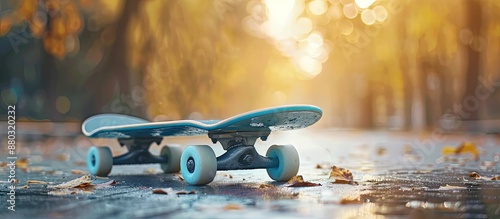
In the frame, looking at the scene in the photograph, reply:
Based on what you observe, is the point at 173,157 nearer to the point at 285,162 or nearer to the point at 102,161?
the point at 102,161

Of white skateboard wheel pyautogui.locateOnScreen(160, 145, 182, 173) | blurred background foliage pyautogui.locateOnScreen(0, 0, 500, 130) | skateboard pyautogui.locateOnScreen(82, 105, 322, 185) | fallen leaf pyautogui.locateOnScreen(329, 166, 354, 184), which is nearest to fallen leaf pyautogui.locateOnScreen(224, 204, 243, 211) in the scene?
skateboard pyautogui.locateOnScreen(82, 105, 322, 185)

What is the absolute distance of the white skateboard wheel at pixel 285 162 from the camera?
15.1 feet

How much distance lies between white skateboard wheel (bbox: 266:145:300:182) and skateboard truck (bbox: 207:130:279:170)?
0.08m

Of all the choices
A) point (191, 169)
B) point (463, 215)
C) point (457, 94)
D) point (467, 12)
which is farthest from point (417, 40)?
point (463, 215)

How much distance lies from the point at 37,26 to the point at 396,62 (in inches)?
412

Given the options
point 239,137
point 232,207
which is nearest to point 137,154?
point 239,137

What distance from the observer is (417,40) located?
1775 centimetres

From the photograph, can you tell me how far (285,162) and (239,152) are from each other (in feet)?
1.16

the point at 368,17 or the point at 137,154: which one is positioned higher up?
the point at 368,17

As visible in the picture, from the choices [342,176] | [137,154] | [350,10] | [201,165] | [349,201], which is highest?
[350,10]

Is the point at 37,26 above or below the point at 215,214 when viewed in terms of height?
above

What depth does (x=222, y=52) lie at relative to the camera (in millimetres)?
16781

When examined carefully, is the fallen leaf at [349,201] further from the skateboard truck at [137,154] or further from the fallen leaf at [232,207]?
the skateboard truck at [137,154]

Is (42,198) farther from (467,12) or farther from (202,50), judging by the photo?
(467,12)
